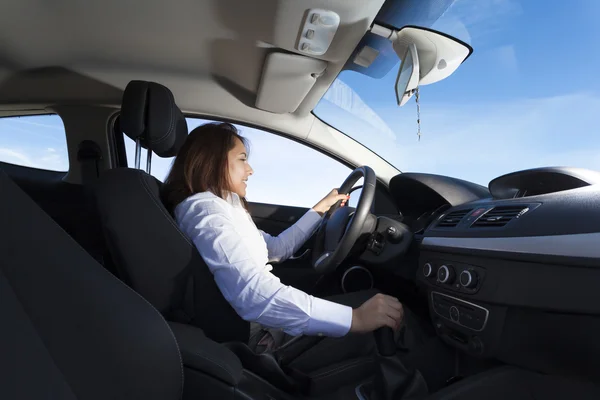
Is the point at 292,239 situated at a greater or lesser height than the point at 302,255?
greater

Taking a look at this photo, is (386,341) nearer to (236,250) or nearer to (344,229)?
(344,229)

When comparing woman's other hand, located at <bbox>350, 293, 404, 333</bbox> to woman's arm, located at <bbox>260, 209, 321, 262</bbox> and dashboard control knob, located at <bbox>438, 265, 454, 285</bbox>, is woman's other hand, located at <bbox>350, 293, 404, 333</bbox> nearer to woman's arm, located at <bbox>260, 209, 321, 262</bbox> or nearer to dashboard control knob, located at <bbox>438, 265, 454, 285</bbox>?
dashboard control knob, located at <bbox>438, 265, 454, 285</bbox>

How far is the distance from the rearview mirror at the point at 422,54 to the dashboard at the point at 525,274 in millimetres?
691

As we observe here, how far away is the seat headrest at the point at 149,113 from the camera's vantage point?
142cm

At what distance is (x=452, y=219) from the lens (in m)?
1.37

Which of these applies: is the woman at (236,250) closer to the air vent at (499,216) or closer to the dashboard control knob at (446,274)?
the dashboard control knob at (446,274)

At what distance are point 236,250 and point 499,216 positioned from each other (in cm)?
71

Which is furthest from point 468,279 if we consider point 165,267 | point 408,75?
point 408,75

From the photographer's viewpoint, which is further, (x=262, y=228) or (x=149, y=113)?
(x=262, y=228)

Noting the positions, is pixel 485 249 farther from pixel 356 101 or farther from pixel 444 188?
pixel 356 101

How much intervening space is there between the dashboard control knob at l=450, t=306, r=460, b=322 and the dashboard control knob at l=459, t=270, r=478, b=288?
0.09m

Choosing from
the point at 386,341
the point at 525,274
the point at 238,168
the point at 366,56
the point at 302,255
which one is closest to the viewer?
the point at 525,274

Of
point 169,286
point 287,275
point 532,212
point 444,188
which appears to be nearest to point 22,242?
point 169,286

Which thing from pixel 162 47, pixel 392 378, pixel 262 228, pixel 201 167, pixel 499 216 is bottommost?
pixel 262 228
